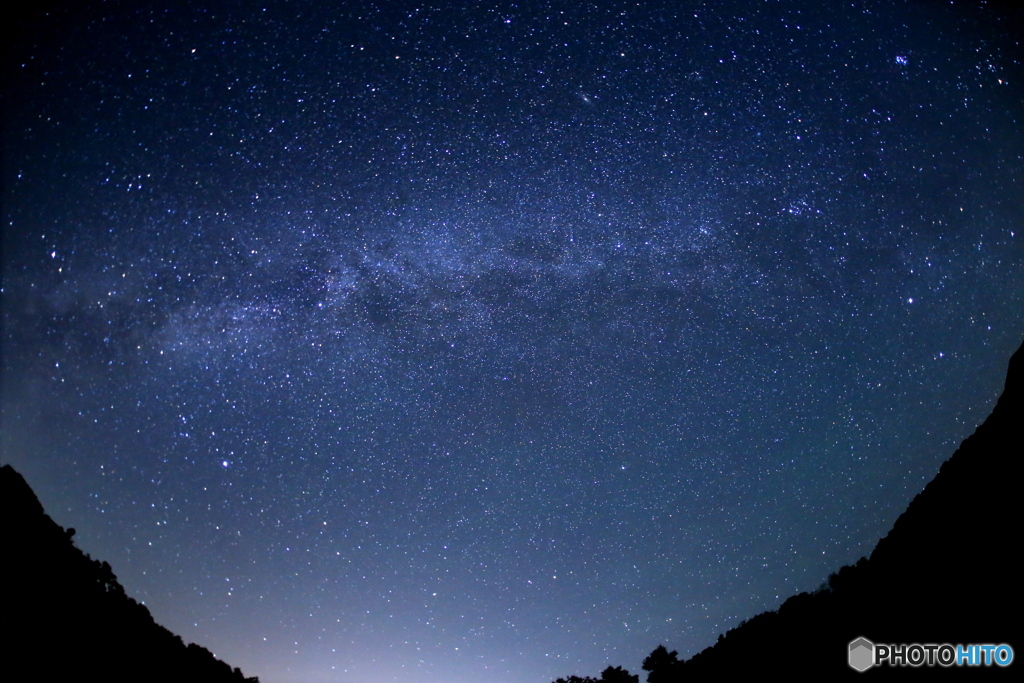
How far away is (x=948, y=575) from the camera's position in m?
10.1

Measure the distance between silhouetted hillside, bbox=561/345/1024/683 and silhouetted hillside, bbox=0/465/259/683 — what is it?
2336 centimetres

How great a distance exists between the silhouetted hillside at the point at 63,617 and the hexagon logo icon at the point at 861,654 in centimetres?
2294

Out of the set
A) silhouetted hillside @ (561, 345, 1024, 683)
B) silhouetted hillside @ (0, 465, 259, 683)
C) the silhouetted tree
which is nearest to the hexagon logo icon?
silhouetted hillside @ (561, 345, 1024, 683)

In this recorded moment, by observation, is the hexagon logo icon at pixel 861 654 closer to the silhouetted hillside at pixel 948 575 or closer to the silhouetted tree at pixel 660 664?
the silhouetted hillside at pixel 948 575

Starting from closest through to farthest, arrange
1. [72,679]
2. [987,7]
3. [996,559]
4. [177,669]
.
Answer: [987,7] < [996,559] < [72,679] < [177,669]

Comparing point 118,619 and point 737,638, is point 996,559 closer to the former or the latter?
point 737,638

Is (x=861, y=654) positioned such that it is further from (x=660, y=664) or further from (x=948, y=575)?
(x=660, y=664)

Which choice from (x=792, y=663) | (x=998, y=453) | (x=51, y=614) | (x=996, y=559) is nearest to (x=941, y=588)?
(x=996, y=559)

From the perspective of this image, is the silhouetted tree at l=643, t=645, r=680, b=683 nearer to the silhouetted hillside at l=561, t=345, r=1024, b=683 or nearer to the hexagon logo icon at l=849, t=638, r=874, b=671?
the silhouetted hillside at l=561, t=345, r=1024, b=683

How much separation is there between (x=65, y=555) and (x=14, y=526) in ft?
10.3

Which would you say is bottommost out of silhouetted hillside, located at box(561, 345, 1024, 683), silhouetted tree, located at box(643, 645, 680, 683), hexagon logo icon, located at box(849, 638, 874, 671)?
silhouetted tree, located at box(643, 645, 680, 683)

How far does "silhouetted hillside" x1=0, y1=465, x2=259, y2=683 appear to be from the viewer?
1648 centimetres

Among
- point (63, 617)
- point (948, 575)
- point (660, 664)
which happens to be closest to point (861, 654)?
point (948, 575)

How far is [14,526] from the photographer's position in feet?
59.1
